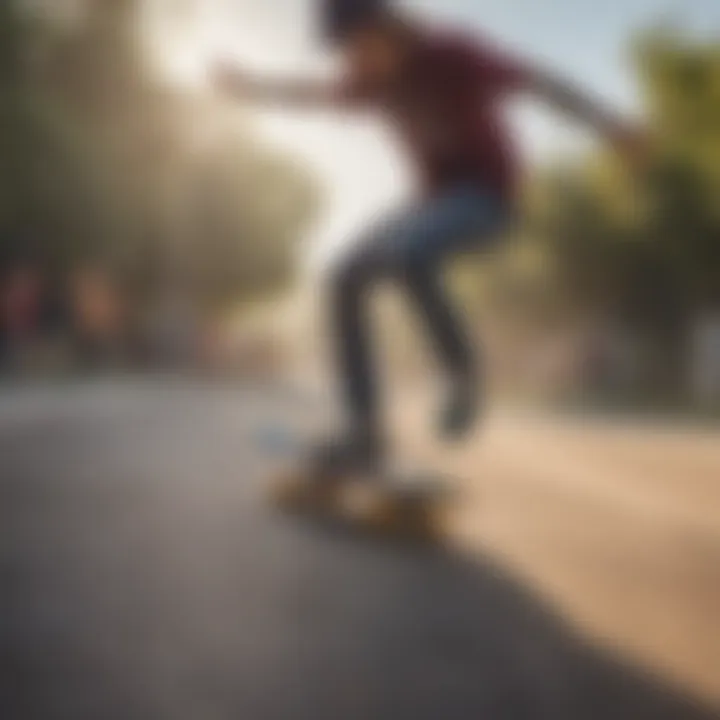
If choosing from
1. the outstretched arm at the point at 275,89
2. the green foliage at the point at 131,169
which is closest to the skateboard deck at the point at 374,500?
the green foliage at the point at 131,169

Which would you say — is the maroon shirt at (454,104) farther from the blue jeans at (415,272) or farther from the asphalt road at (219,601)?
the asphalt road at (219,601)

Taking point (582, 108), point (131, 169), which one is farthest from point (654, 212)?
point (131, 169)

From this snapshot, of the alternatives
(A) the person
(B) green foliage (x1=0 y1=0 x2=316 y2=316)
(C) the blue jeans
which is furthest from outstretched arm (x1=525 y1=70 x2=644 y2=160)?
(B) green foliage (x1=0 y1=0 x2=316 y2=316)

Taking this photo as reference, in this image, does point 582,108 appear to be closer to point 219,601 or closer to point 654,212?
point 654,212

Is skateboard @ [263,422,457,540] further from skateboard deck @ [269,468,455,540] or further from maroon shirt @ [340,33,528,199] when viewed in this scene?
maroon shirt @ [340,33,528,199]

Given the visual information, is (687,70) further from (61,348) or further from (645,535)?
(61,348)

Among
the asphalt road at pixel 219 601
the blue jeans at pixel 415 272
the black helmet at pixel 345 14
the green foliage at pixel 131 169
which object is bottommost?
the asphalt road at pixel 219 601

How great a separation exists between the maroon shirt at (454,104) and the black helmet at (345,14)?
51mm

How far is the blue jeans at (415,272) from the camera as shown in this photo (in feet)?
3.18

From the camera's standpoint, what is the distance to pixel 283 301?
1.01m

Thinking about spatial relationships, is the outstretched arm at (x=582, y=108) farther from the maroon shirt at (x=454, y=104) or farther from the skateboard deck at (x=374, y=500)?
the skateboard deck at (x=374, y=500)

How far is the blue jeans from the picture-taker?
0.97 meters

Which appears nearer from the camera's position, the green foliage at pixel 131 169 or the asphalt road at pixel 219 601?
the asphalt road at pixel 219 601

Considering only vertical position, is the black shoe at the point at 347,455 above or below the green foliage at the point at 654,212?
below
